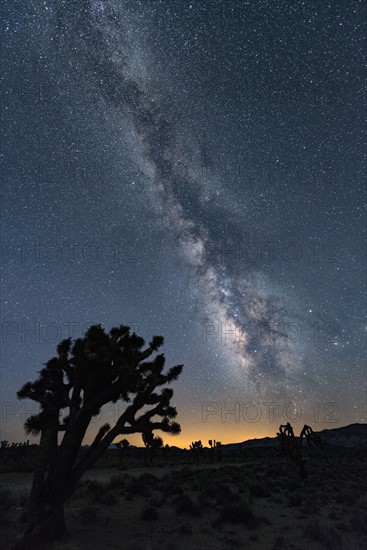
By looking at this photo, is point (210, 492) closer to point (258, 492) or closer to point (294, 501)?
point (258, 492)

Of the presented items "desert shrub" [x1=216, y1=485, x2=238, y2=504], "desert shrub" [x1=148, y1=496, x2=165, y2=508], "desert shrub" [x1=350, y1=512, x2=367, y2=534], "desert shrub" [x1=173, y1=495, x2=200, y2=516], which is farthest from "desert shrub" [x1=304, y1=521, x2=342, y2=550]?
"desert shrub" [x1=148, y1=496, x2=165, y2=508]

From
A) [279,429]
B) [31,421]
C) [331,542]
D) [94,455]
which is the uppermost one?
[279,429]

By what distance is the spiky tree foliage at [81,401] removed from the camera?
10.5 m

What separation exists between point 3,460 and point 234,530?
36.5 m

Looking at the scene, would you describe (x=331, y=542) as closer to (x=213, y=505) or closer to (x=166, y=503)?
(x=213, y=505)

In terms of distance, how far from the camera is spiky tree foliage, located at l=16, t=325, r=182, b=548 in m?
10.5

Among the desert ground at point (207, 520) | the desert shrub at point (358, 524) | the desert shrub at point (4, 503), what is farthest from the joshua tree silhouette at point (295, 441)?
the desert shrub at point (4, 503)

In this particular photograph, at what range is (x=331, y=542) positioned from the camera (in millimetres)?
10359

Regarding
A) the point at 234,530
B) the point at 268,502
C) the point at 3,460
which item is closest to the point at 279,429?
the point at 268,502

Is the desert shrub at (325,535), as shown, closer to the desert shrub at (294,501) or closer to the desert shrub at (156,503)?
the desert shrub at (294,501)

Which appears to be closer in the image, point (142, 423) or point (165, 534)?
point (165, 534)

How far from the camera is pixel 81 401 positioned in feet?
38.7

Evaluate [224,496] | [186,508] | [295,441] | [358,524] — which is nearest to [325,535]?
[358,524]

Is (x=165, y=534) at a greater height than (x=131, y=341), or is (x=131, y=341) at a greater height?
(x=131, y=341)
